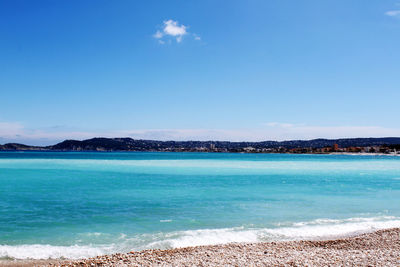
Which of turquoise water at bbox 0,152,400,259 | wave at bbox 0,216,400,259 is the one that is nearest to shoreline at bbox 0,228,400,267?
wave at bbox 0,216,400,259

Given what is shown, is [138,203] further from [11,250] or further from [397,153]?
[397,153]

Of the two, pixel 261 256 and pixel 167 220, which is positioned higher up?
pixel 261 256

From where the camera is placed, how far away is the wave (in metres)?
9.52

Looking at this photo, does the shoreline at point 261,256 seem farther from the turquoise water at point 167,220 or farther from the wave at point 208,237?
the turquoise water at point 167,220

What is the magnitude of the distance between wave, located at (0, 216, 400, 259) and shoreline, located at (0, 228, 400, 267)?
888 mm

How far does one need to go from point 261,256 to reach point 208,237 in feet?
11.2

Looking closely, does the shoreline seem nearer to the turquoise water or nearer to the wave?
the wave

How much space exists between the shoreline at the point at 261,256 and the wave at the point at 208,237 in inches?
35.0

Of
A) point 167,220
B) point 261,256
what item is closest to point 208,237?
point 167,220

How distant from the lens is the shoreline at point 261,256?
7285 mm

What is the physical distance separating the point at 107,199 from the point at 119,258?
1292 centimetres

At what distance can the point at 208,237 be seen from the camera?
11070 millimetres

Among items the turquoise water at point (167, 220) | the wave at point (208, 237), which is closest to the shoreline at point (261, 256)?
the wave at point (208, 237)

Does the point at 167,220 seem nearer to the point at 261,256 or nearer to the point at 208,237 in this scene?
the point at 208,237
